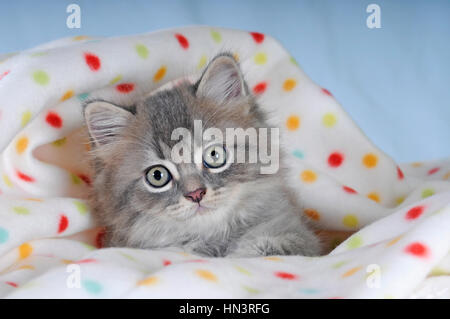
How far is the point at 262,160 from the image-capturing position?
6.53ft

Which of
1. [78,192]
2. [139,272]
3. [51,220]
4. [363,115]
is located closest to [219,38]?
[78,192]

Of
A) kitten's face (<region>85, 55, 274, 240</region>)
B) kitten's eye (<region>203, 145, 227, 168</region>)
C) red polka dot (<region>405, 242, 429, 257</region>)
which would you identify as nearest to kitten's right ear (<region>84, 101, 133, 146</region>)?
kitten's face (<region>85, 55, 274, 240</region>)

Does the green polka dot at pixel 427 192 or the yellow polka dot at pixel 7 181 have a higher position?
the yellow polka dot at pixel 7 181

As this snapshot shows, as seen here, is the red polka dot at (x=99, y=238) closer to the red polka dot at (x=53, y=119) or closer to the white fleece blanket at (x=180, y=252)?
the white fleece blanket at (x=180, y=252)

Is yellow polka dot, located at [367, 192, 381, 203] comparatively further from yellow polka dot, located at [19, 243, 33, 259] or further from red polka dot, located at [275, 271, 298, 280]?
yellow polka dot, located at [19, 243, 33, 259]

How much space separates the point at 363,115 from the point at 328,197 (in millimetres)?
1698

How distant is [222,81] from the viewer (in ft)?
6.79

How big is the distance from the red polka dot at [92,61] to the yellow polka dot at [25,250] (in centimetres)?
64

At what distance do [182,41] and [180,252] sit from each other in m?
0.91

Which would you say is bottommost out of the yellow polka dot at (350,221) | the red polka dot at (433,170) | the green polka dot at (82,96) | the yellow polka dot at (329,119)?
the yellow polka dot at (350,221)

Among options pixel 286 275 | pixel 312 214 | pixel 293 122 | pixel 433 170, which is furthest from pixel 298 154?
pixel 286 275

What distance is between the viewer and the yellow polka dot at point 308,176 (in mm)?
2412

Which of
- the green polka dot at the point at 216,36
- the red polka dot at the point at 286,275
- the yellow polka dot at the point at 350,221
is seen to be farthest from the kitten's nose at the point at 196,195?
the green polka dot at the point at 216,36

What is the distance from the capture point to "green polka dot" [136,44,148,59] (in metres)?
2.18
